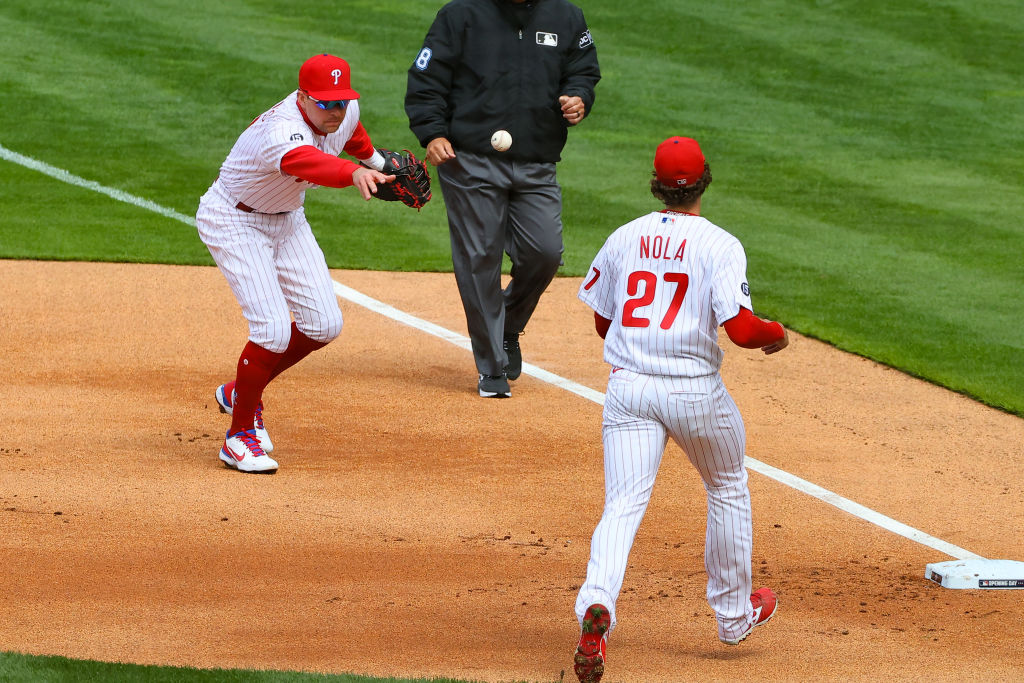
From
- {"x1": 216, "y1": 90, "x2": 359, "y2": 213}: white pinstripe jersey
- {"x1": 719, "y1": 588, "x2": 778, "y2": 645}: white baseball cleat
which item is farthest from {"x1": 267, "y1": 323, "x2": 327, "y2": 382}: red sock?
{"x1": 719, "y1": 588, "x2": 778, "y2": 645}: white baseball cleat

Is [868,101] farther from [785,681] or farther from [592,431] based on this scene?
[785,681]

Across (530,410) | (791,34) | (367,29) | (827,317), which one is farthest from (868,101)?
(530,410)

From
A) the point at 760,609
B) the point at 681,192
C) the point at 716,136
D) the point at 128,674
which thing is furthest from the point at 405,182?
the point at 716,136

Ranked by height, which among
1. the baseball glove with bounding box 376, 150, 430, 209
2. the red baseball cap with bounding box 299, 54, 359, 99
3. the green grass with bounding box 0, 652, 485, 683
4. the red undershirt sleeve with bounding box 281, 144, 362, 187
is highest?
the red baseball cap with bounding box 299, 54, 359, 99

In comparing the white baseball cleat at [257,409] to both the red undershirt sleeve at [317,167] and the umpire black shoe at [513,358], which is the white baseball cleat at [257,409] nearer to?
the red undershirt sleeve at [317,167]

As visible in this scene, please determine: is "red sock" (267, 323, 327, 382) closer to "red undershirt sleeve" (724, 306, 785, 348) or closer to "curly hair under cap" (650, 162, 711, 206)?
"curly hair under cap" (650, 162, 711, 206)

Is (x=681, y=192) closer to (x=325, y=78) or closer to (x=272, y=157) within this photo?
(x=325, y=78)

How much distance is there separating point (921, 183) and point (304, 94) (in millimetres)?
8004

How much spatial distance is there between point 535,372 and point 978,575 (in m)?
3.49

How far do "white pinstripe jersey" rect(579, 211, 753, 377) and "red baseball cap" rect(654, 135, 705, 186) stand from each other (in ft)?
0.37

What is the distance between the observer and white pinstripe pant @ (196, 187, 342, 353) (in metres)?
6.57

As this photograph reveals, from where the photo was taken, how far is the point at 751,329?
4520mm

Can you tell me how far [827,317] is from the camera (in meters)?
9.44

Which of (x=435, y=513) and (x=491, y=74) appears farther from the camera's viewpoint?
(x=491, y=74)
